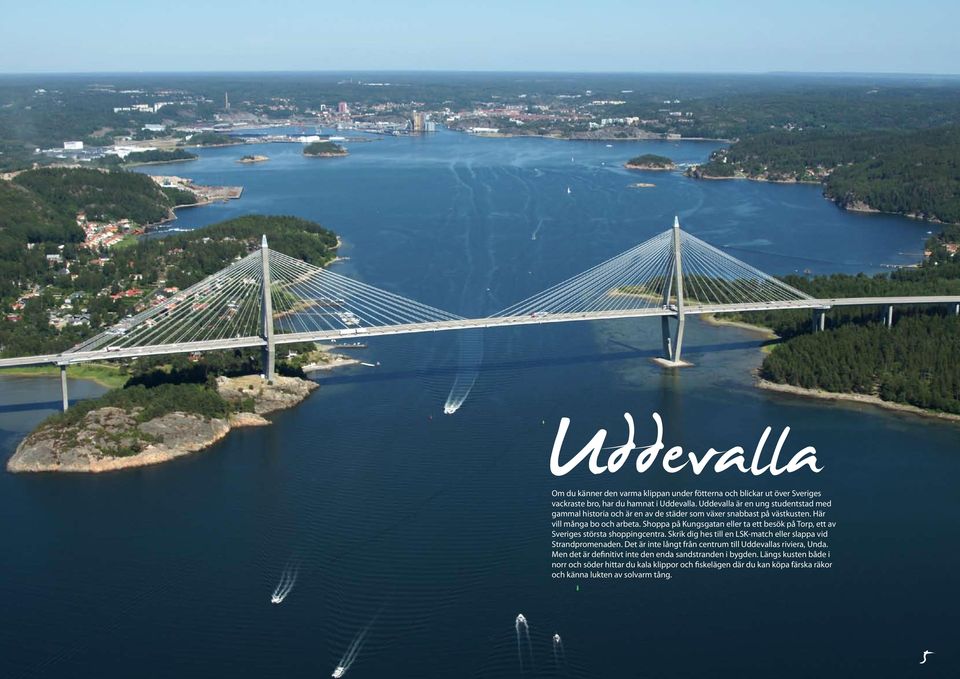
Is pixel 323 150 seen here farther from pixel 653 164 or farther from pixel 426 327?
pixel 426 327

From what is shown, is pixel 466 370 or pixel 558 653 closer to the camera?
pixel 558 653

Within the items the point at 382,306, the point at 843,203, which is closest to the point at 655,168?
the point at 843,203

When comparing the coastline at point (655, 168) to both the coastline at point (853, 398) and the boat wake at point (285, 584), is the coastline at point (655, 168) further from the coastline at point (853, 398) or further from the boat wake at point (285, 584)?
the boat wake at point (285, 584)

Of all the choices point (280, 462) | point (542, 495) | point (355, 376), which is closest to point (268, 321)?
point (355, 376)

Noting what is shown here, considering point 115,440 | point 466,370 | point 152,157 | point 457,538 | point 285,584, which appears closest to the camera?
point 285,584

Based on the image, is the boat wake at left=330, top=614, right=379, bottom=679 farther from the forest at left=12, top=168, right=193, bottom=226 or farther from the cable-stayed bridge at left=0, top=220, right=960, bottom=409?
the forest at left=12, top=168, right=193, bottom=226

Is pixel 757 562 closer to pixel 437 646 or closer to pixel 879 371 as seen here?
pixel 437 646

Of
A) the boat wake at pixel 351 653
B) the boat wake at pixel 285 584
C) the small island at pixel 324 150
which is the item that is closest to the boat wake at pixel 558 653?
the boat wake at pixel 351 653

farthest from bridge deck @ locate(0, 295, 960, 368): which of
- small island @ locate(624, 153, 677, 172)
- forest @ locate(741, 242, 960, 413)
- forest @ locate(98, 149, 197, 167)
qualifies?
forest @ locate(98, 149, 197, 167)
